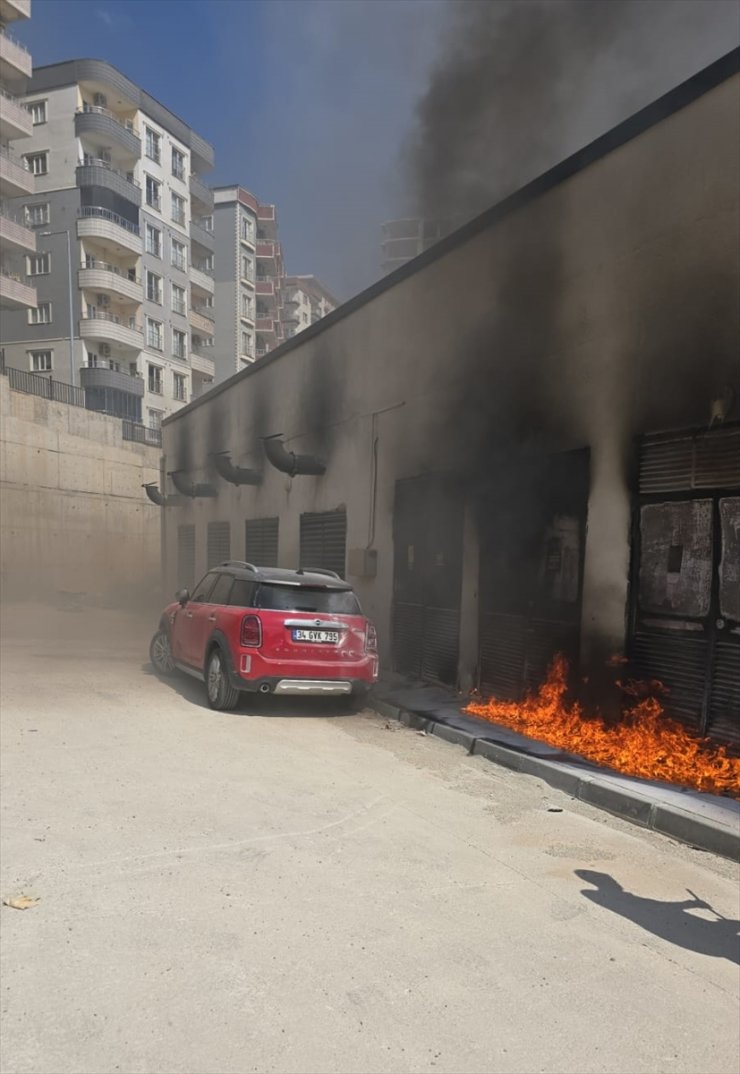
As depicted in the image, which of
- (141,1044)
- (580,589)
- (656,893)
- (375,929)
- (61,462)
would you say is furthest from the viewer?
(61,462)

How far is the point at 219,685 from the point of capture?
7812 mm

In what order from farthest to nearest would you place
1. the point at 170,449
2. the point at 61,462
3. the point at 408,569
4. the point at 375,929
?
the point at 61,462
the point at 170,449
the point at 408,569
the point at 375,929

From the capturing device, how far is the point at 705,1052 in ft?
7.80

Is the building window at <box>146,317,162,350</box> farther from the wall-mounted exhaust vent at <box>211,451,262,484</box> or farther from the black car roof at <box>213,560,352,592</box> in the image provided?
→ the black car roof at <box>213,560,352,592</box>

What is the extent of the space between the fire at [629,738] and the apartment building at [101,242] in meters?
37.6

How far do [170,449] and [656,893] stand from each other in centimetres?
2105

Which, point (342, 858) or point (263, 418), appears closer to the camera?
point (342, 858)

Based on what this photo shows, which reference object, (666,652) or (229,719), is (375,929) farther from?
(229,719)

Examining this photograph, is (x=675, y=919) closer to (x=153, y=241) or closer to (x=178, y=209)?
(x=153, y=241)

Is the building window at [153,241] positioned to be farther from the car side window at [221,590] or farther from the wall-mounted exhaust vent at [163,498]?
the car side window at [221,590]

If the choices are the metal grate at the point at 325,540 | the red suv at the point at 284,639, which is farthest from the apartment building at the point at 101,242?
the red suv at the point at 284,639

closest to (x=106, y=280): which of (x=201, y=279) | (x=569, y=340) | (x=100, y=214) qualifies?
(x=100, y=214)

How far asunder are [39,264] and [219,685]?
41.4m

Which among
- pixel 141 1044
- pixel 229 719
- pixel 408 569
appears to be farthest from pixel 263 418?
pixel 141 1044
